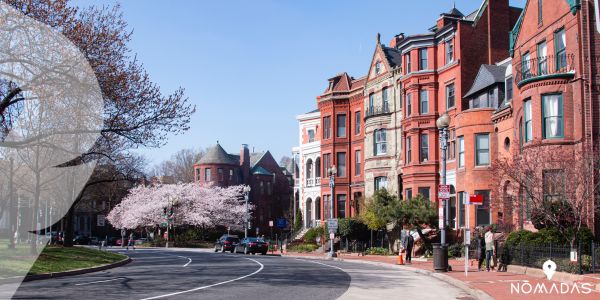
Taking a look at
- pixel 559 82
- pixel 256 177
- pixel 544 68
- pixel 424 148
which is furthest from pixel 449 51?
pixel 256 177

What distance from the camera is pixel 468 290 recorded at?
722 inches

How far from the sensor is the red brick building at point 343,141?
182 feet

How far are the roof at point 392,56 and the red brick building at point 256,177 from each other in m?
36.5

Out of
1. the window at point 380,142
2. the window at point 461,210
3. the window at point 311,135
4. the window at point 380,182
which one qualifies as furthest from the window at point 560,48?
the window at point 311,135

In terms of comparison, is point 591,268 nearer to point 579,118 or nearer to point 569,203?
point 569,203

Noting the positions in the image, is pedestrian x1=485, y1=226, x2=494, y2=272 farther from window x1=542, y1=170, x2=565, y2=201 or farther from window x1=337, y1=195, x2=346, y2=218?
window x1=337, y1=195, x2=346, y2=218

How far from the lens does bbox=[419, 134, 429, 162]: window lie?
146ft

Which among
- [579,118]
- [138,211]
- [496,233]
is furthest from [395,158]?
[138,211]

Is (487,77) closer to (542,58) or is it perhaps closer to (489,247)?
(542,58)

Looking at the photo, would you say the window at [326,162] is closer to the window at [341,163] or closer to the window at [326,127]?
the window at [341,163]

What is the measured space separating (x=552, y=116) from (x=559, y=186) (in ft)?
20.4

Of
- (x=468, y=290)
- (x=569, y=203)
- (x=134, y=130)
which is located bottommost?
(x=468, y=290)

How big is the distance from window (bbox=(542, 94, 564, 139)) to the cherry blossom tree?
54293 mm

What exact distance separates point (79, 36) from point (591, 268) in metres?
18.1
